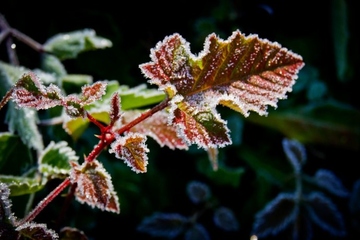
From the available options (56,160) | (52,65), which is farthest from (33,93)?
(52,65)

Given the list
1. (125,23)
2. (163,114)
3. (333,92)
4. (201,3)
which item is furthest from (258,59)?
(333,92)

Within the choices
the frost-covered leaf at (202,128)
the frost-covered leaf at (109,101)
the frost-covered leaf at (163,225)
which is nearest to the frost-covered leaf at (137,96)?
the frost-covered leaf at (109,101)

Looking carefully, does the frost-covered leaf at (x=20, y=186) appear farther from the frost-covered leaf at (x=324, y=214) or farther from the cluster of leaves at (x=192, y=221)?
the frost-covered leaf at (x=324, y=214)

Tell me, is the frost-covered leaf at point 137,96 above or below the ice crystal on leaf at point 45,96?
above

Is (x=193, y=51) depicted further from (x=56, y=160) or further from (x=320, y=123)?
(x=56, y=160)

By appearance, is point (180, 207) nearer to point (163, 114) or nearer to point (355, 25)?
point (163, 114)
